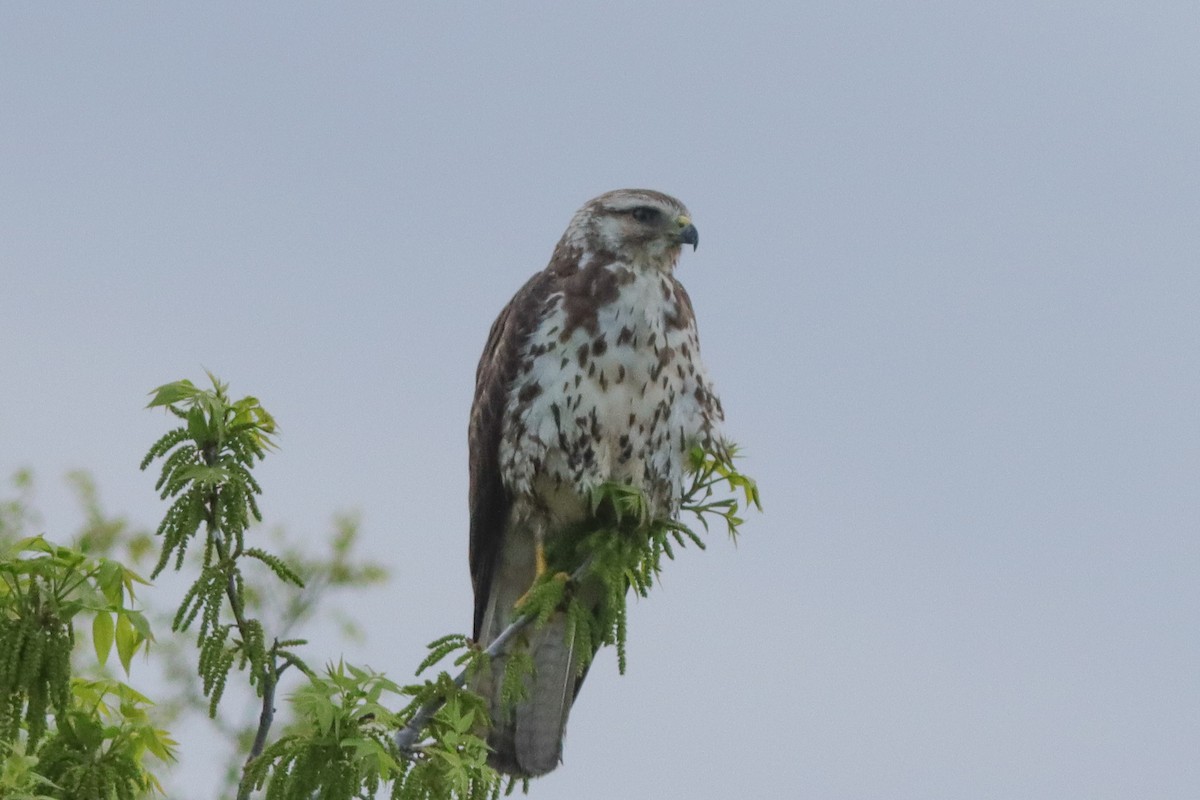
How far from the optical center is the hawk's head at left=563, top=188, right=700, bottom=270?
7043 millimetres

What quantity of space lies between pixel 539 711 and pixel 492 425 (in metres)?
1.20

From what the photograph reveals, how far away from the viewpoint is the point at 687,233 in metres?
7.07

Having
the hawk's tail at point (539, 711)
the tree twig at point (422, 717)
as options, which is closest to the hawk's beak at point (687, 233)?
the hawk's tail at point (539, 711)

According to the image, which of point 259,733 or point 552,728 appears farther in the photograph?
point 552,728

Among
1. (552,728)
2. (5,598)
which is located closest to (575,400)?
(552,728)

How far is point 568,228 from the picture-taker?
7.33m

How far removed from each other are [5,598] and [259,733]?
647 mm

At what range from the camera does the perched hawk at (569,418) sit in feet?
21.3

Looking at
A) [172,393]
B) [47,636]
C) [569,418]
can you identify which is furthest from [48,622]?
[569,418]

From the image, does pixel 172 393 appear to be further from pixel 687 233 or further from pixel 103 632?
pixel 687 233

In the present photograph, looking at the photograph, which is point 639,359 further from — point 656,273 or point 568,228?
point 568,228

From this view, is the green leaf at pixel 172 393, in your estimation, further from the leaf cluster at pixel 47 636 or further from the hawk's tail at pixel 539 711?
the hawk's tail at pixel 539 711

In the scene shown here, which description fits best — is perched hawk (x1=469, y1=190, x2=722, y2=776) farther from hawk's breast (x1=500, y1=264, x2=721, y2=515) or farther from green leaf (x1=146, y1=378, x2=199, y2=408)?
green leaf (x1=146, y1=378, x2=199, y2=408)

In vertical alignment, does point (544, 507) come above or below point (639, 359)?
below
